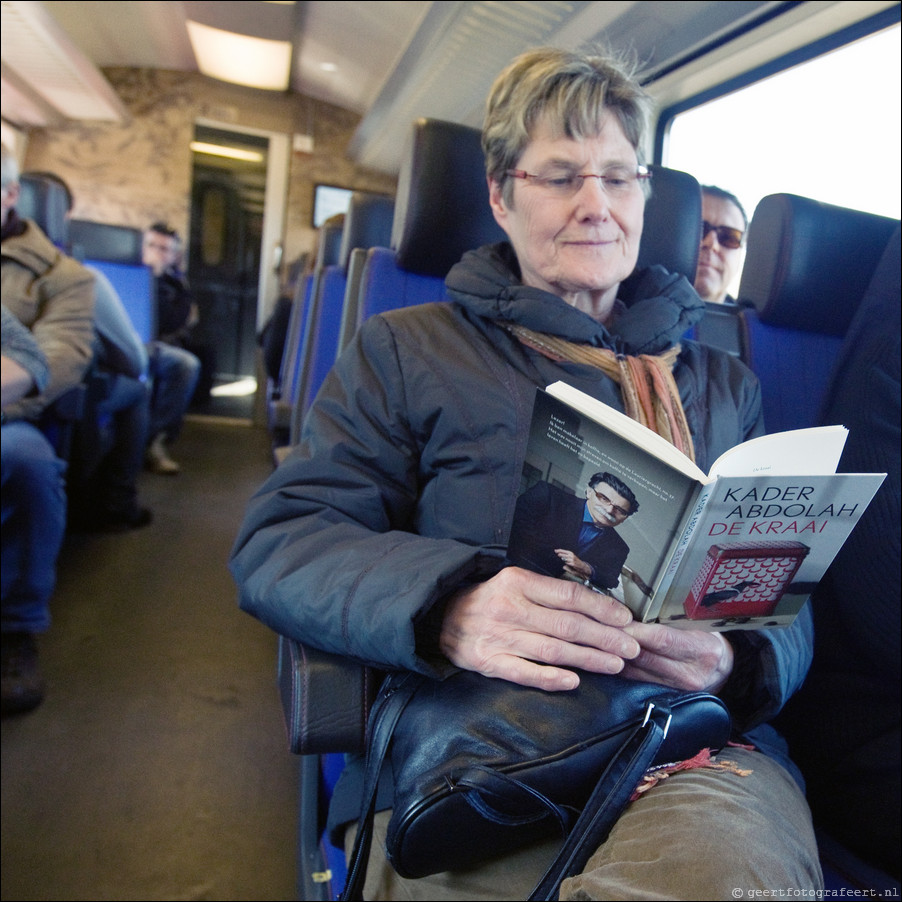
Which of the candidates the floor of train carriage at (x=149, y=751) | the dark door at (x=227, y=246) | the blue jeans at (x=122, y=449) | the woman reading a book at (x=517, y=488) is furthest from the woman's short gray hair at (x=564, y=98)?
the dark door at (x=227, y=246)

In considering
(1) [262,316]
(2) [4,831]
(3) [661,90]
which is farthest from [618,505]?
(1) [262,316]

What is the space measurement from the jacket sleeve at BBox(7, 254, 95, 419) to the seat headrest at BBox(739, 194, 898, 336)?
6.27 ft

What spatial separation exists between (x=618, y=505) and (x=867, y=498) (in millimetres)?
223

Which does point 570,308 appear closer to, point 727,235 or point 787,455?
point 787,455

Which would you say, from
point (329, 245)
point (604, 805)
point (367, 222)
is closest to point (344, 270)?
point (367, 222)

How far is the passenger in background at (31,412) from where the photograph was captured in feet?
6.14

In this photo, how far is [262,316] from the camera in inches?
310

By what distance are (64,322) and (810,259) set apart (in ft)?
6.83

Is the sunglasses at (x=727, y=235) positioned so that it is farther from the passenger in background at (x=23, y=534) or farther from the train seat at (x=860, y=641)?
the passenger in background at (x=23, y=534)

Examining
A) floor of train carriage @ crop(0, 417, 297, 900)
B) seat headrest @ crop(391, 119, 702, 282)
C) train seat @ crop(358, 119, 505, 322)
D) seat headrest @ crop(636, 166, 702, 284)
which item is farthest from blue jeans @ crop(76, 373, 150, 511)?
seat headrest @ crop(636, 166, 702, 284)

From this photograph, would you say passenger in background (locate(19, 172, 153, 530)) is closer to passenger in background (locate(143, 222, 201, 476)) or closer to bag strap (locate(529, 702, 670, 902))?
passenger in background (locate(143, 222, 201, 476))

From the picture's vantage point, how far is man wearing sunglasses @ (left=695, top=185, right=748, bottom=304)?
1905 mm

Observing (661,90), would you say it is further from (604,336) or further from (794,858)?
(794,858)

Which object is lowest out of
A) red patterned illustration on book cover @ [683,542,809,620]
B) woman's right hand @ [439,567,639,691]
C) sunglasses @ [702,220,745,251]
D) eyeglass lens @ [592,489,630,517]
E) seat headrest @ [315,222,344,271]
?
woman's right hand @ [439,567,639,691]
